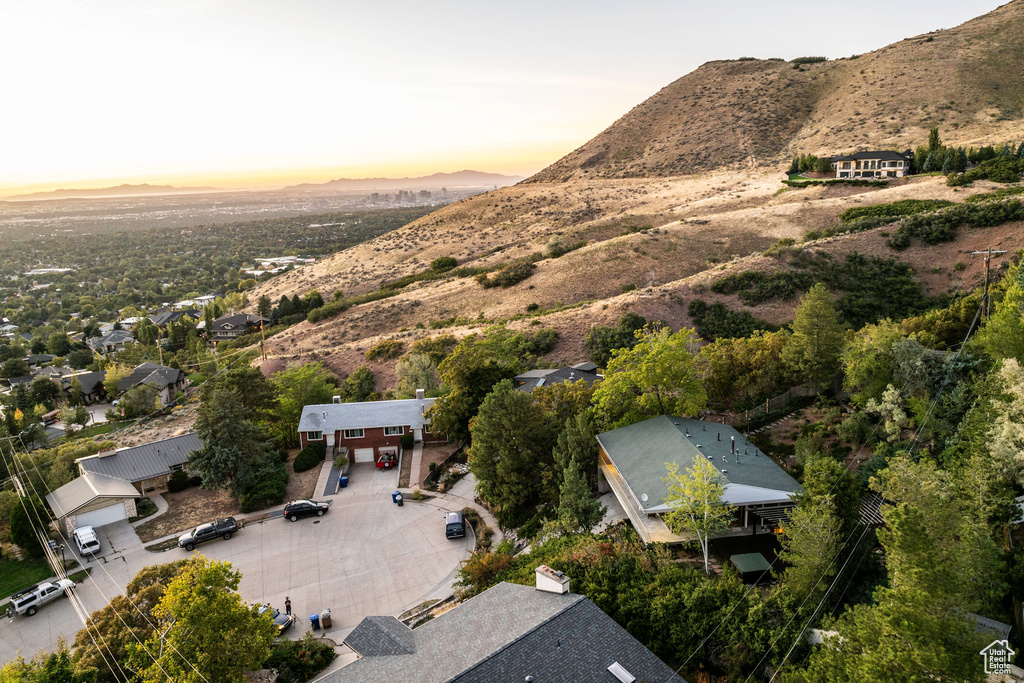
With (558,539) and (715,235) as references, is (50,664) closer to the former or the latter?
(558,539)

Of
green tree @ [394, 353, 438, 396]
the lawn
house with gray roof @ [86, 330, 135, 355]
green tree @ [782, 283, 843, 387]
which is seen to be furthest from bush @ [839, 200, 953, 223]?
house with gray roof @ [86, 330, 135, 355]

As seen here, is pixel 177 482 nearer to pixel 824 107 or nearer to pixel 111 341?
pixel 111 341

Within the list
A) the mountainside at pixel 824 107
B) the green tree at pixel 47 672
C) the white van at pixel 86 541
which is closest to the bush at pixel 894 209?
the mountainside at pixel 824 107

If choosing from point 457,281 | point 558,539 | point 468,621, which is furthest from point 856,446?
point 457,281

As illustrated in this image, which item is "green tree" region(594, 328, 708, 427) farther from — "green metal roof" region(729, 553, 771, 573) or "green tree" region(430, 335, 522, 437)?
"green metal roof" region(729, 553, 771, 573)

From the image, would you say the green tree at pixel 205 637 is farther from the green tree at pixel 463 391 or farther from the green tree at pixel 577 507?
the green tree at pixel 463 391
